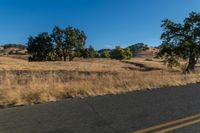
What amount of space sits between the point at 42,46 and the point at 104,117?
6260 cm

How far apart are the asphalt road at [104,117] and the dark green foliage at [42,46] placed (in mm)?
59818

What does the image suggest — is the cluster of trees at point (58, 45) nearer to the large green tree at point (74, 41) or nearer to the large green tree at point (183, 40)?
the large green tree at point (74, 41)

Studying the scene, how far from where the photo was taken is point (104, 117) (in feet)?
24.2

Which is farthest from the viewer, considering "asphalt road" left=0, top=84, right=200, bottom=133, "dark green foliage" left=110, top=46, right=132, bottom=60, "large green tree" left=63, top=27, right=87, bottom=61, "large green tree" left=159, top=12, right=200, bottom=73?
"dark green foliage" left=110, top=46, right=132, bottom=60

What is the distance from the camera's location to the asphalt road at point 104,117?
6.23 meters

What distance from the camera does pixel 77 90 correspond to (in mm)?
11906

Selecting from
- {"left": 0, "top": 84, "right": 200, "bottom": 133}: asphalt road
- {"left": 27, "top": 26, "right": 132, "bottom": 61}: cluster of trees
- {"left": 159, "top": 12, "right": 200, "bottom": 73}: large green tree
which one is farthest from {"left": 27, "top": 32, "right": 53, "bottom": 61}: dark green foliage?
{"left": 0, "top": 84, "right": 200, "bottom": 133}: asphalt road

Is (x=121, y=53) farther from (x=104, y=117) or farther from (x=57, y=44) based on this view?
(x=104, y=117)

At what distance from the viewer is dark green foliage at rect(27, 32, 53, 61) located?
68062 millimetres

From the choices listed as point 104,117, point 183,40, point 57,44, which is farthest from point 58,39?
point 104,117

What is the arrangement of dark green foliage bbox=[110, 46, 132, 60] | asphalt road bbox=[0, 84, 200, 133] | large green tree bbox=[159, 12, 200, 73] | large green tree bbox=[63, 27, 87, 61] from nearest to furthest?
asphalt road bbox=[0, 84, 200, 133], large green tree bbox=[159, 12, 200, 73], large green tree bbox=[63, 27, 87, 61], dark green foliage bbox=[110, 46, 132, 60]

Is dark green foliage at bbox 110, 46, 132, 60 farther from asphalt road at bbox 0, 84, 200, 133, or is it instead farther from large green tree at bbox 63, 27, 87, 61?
asphalt road at bbox 0, 84, 200, 133

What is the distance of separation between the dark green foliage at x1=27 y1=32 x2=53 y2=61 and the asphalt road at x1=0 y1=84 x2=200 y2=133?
59.8 m

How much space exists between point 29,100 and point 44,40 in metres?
59.3
